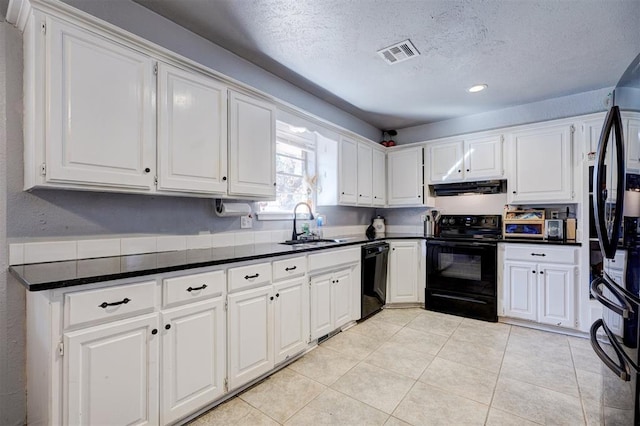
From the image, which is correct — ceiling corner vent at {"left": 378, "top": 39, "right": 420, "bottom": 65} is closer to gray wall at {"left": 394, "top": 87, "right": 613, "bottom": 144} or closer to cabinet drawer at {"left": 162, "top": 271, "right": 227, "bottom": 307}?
gray wall at {"left": 394, "top": 87, "right": 613, "bottom": 144}

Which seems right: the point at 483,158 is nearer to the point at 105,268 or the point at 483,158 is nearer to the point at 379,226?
the point at 379,226

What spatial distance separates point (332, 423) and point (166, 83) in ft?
7.46

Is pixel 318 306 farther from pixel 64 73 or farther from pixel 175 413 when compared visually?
pixel 64 73

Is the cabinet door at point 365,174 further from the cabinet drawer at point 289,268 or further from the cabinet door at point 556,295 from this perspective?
the cabinet door at point 556,295

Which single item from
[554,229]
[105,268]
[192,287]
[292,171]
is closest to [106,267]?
[105,268]

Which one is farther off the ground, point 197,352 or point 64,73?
point 64,73

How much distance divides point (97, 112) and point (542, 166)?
13.3ft

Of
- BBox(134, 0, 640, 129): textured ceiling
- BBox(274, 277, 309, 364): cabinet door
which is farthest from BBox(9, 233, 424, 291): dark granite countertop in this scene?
BBox(134, 0, 640, 129): textured ceiling

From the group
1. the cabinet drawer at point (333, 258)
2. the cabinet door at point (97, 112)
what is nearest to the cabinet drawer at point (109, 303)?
the cabinet door at point (97, 112)

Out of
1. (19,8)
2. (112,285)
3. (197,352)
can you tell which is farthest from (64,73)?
(197,352)

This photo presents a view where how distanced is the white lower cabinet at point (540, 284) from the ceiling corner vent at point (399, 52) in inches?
90.4

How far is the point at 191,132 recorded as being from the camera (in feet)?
6.38

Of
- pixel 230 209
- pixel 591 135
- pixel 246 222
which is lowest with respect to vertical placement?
pixel 246 222

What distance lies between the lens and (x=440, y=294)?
3.58 meters
